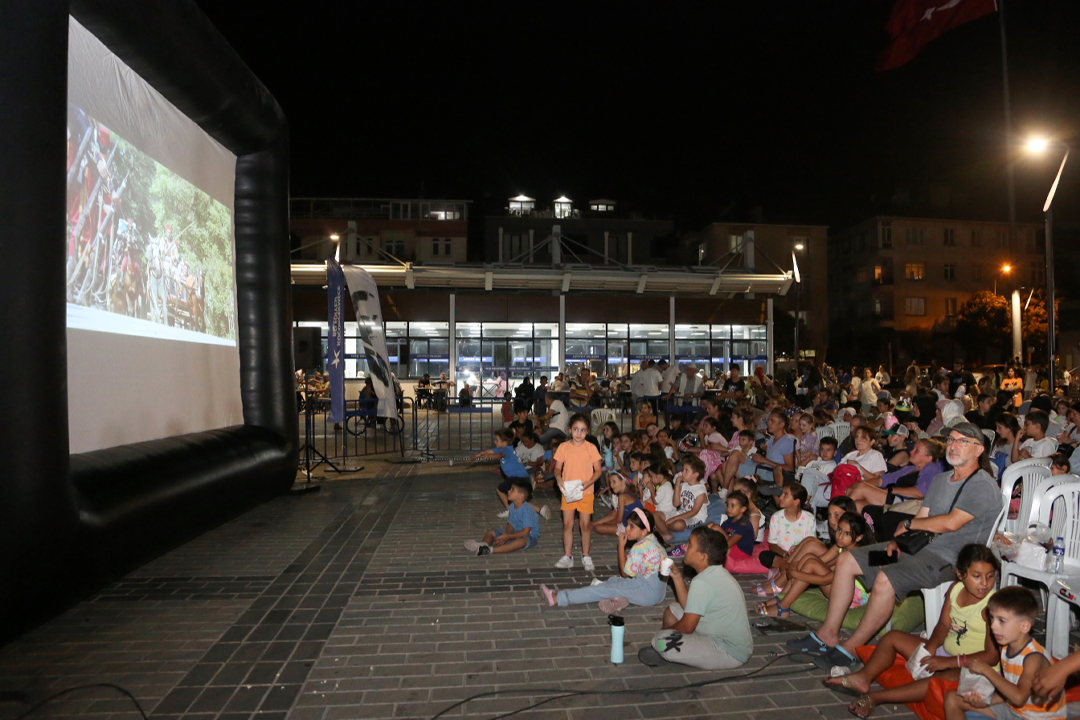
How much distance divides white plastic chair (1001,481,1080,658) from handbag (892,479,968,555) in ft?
1.35

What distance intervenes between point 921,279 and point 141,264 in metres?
44.3

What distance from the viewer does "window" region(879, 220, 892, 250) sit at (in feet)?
135

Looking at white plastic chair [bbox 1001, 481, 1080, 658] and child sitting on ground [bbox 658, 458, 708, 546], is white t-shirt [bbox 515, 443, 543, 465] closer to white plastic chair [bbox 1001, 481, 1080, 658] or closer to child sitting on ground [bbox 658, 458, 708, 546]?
child sitting on ground [bbox 658, 458, 708, 546]

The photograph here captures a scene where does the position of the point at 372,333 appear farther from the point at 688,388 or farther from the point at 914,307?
the point at 914,307

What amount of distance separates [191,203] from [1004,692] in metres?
8.50

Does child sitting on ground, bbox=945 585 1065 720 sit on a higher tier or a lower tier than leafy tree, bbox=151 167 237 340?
lower

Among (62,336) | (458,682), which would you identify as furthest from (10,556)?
(458,682)

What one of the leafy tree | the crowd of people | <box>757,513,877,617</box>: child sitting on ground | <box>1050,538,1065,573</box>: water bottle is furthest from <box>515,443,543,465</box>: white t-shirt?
<box>1050,538,1065,573</box>: water bottle

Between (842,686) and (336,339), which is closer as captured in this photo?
(842,686)

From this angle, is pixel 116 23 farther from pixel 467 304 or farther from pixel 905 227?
pixel 905 227

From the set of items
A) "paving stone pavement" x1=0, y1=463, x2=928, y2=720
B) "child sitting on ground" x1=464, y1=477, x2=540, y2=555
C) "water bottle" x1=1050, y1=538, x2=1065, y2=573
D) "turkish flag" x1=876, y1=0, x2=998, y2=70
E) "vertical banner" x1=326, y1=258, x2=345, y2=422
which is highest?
"turkish flag" x1=876, y1=0, x2=998, y2=70

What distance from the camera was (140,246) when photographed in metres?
6.53

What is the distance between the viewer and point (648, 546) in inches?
201

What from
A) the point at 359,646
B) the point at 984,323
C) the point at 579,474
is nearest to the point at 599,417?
the point at 579,474
